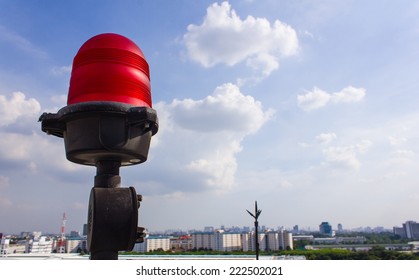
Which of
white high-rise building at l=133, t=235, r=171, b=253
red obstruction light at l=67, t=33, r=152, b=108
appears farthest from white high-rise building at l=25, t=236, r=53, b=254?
red obstruction light at l=67, t=33, r=152, b=108

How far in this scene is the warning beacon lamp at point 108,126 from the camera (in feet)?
16.1

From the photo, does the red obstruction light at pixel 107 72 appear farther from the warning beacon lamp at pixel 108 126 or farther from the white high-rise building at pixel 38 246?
the white high-rise building at pixel 38 246

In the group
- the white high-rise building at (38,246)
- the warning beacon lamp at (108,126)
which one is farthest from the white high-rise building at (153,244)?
the warning beacon lamp at (108,126)

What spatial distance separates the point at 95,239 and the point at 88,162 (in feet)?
5.34

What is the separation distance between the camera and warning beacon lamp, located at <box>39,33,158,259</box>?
489 centimetres

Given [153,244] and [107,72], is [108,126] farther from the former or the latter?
[153,244]

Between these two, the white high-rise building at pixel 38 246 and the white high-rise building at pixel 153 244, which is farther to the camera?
the white high-rise building at pixel 153 244

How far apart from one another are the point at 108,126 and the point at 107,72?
2.91ft

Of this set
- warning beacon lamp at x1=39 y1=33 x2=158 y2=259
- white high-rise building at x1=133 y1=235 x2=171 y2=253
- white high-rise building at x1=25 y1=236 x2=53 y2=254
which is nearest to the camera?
warning beacon lamp at x1=39 y1=33 x2=158 y2=259

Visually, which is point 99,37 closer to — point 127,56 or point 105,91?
point 127,56

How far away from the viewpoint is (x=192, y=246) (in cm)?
12088

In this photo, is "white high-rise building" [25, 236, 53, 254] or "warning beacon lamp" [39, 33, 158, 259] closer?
"warning beacon lamp" [39, 33, 158, 259]

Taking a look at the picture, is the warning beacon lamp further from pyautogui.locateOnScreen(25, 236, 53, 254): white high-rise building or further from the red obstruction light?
pyautogui.locateOnScreen(25, 236, 53, 254): white high-rise building
